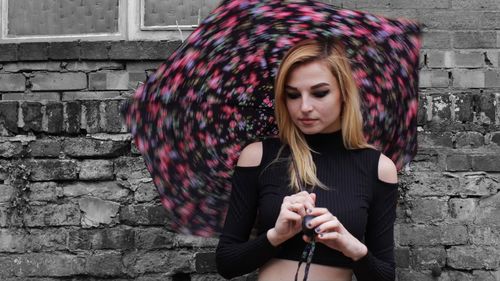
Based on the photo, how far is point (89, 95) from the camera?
4.32 metres

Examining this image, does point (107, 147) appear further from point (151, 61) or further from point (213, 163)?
point (213, 163)

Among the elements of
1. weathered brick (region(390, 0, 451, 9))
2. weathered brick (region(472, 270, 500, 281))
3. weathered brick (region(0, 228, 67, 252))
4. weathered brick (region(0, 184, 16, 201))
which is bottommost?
weathered brick (region(472, 270, 500, 281))

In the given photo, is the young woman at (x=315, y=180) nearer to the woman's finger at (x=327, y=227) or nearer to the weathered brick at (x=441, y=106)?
the woman's finger at (x=327, y=227)

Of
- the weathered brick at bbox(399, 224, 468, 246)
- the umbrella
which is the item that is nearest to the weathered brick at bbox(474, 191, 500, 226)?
the weathered brick at bbox(399, 224, 468, 246)

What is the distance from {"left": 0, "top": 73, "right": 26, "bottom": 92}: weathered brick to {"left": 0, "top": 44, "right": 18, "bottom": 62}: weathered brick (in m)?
0.10

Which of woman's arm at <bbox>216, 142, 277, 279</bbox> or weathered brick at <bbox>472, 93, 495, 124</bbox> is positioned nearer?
woman's arm at <bbox>216, 142, 277, 279</bbox>

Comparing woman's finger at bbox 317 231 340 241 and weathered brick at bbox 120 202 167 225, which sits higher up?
woman's finger at bbox 317 231 340 241

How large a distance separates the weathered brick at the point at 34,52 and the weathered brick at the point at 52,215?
897mm

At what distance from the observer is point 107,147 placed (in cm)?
413

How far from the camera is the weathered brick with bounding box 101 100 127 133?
408 cm

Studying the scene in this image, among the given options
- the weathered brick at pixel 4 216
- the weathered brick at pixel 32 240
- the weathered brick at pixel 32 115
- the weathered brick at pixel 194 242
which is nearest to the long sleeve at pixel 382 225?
the weathered brick at pixel 194 242

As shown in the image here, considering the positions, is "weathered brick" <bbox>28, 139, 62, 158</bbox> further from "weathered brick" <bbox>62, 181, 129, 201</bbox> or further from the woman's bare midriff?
the woman's bare midriff

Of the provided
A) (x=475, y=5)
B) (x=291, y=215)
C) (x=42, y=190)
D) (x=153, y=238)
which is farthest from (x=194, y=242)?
(x=475, y=5)

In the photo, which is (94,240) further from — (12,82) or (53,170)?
(12,82)
